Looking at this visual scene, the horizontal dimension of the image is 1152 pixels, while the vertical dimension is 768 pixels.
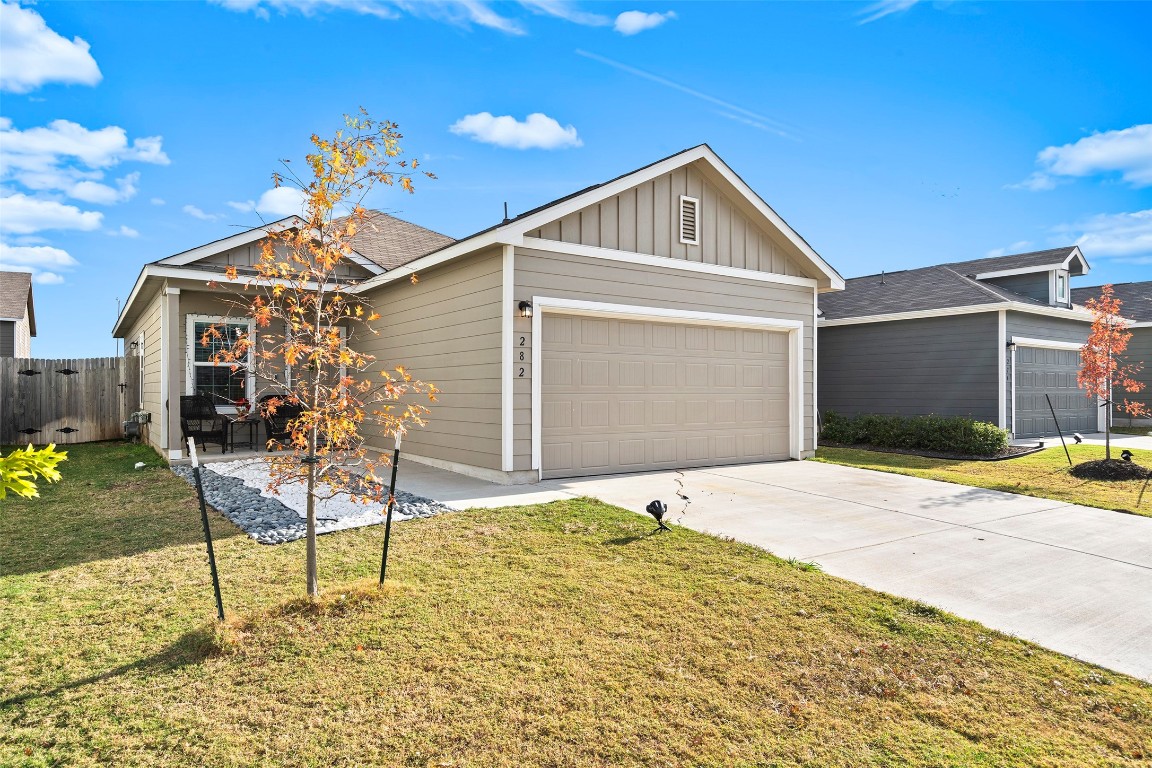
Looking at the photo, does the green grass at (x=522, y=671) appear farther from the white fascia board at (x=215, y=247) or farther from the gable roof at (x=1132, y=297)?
the gable roof at (x=1132, y=297)

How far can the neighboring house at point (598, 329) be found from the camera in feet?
26.7

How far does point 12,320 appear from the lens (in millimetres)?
17438

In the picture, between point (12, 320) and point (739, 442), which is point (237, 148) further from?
point (12, 320)

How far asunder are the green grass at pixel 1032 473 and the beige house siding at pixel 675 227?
3.78 meters

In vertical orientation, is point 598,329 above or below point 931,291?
below

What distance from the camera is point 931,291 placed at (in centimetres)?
1587

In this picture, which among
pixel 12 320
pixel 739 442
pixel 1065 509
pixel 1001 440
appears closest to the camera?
pixel 1065 509

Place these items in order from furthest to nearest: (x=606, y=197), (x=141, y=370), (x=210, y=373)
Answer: (x=141, y=370) < (x=210, y=373) < (x=606, y=197)

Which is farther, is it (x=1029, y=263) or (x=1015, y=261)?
(x=1015, y=261)

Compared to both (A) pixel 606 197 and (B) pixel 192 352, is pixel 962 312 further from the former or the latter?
(B) pixel 192 352

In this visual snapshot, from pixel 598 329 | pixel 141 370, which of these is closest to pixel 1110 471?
pixel 598 329

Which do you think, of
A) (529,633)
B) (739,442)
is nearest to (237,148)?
(739,442)

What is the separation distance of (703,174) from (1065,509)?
6375 mm

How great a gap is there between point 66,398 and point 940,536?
55.3 feet
